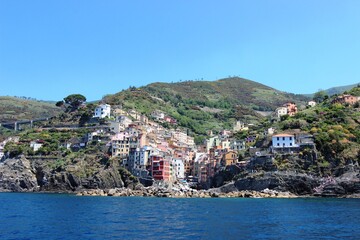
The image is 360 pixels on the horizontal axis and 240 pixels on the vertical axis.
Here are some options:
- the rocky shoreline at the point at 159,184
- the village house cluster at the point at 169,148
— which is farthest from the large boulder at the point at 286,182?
the village house cluster at the point at 169,148

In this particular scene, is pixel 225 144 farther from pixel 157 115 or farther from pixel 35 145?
pixel 35 145

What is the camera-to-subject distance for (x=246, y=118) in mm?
183375

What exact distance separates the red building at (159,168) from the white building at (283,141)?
1002 inches

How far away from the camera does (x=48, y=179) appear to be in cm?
9100

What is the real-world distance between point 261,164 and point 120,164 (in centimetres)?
3329

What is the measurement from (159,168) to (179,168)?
43.7 ft

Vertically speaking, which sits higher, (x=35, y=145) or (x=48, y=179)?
(x=35, y=145)

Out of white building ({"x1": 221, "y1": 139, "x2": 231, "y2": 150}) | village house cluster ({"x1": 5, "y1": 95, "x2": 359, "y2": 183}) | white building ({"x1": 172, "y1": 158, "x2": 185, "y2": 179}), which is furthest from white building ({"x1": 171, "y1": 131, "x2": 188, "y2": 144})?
white building ({"x1": 172, "y1": 158, "x2": 185, "y2": 179})

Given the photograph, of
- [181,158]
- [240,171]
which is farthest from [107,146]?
[240,171]

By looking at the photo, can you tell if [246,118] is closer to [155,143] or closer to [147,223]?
[155,143]

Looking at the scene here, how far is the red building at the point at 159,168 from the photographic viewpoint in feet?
302

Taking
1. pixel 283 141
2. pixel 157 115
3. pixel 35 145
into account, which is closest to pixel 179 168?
pixel 283 141

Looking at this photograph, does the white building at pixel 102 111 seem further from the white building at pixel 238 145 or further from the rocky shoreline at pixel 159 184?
the white building at pixel 238 145

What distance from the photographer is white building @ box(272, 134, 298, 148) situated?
86188 millimetres
